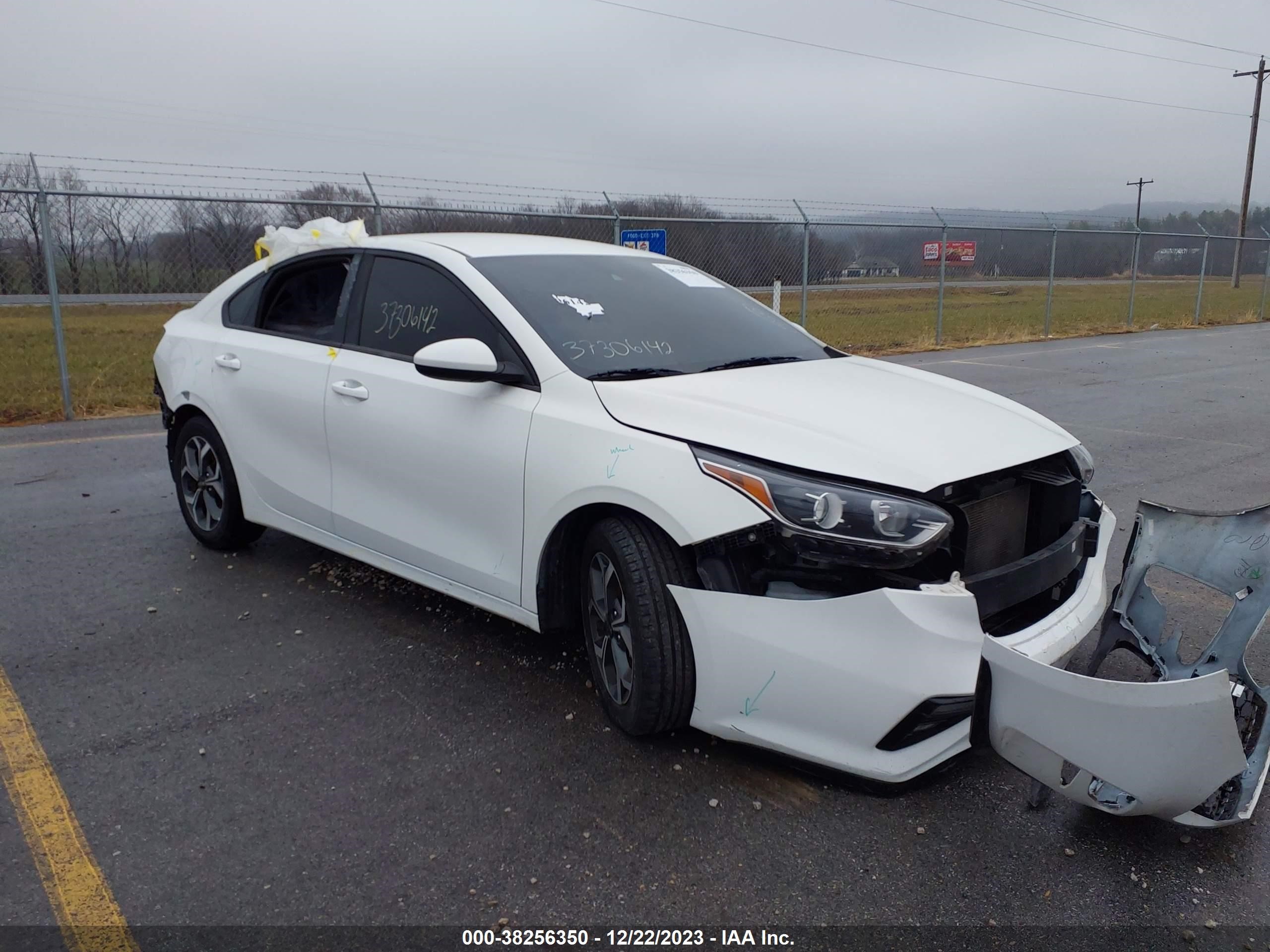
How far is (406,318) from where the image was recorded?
393 centimetres

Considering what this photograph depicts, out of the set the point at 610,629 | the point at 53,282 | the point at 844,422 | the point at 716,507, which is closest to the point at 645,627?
the point at 610,629

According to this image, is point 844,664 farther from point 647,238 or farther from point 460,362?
point 647,238

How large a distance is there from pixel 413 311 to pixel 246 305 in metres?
1.34

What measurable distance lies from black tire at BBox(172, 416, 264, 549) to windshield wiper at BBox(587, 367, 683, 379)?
2249 mm

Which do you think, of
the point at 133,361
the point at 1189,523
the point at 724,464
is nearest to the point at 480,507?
the point at 724,464

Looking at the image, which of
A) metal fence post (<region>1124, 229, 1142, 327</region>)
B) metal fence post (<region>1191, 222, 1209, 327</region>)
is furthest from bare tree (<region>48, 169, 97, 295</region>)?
metal fence post (<region>1191, 222, 1209, 327</region>)

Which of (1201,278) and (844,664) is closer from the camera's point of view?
(844,664)

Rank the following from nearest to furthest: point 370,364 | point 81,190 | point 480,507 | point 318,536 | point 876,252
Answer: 1. point 480,507
2. point 370,364
3. point 318,536
4. point 81,190
5. point 876,252

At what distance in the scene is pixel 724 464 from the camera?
9.20ft

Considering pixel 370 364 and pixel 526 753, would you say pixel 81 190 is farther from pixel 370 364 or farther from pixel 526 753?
pixel 526 753

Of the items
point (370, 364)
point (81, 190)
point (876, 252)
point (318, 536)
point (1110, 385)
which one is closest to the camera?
point (370, 364)

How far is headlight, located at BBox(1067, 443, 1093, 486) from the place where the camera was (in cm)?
332

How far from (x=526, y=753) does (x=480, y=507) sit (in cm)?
85

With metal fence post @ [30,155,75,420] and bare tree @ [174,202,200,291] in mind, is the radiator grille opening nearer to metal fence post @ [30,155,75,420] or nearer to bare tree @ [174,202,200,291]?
metal fence post @ [30,155,75,420]
